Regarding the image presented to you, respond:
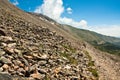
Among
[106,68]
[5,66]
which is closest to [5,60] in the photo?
[5,66]

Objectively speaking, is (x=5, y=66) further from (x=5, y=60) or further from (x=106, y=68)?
(x=106, y=68)

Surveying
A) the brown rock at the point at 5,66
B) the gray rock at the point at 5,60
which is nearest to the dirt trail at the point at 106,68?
the gray rock at the point at 5,60

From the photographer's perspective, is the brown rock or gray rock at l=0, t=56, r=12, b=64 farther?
gray rock at l=0, t=56, r=12, b=64

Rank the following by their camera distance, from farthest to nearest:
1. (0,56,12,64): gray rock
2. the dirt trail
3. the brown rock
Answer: the dirt trail → (0,56,12,64): gray rock → the brown rock

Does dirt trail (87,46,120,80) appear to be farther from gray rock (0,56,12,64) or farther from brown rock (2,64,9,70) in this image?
brown rock (2,64,9,70)

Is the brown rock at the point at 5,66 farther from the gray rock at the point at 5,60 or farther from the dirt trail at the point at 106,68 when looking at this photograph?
the dirt trail at the point at 106,68

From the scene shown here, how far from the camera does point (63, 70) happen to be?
22.9m

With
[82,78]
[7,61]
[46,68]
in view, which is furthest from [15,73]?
[82,78]

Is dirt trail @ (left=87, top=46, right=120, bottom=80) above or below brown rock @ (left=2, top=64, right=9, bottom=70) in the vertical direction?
below

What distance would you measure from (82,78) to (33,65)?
6577 mm

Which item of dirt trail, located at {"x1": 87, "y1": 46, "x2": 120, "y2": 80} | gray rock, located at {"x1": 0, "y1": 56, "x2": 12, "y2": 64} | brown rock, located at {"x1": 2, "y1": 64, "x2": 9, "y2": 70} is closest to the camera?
brown rock, located at {"x1": 2, "y1": 64, "x2": 9, "y2": 70}

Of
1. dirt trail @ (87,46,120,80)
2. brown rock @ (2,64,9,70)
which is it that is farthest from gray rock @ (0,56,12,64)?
dirt trail @ (87,46,120,80)

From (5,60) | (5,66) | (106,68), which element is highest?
(5,60)

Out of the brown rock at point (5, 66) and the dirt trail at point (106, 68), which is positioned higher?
the brown rock at point (5, 66)
